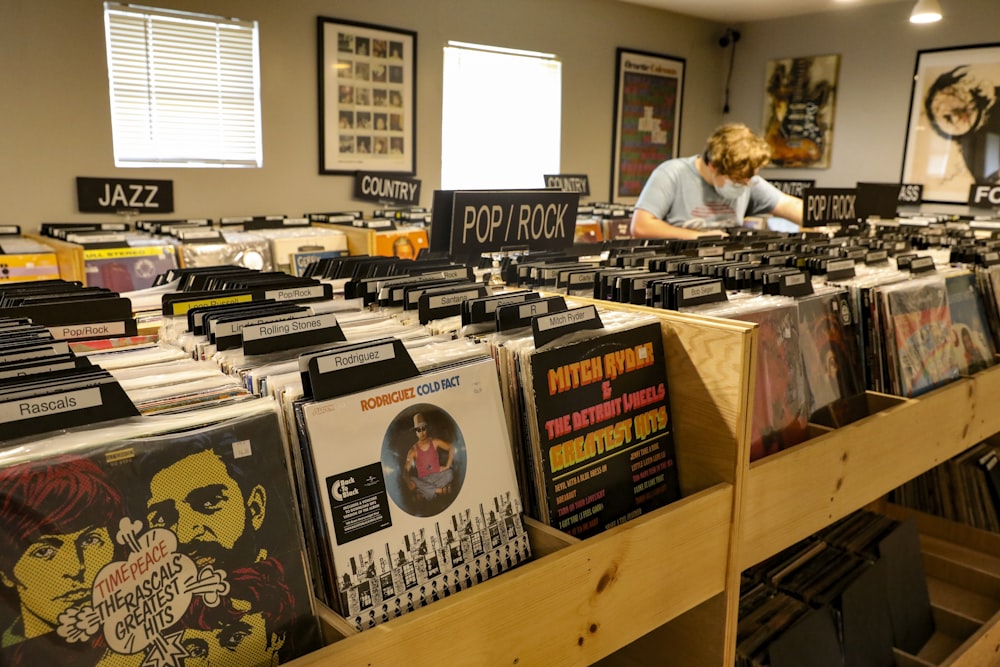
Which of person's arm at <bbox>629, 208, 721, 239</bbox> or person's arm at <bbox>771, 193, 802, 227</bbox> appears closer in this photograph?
person's arm at <bbox>629, 208, 721, 239</bbox>

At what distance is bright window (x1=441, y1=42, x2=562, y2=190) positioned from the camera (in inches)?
213

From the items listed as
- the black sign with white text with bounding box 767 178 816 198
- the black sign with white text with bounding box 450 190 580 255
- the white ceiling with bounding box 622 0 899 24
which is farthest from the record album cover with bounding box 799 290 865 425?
the black sign with white text with bounding box 767 178 816 198

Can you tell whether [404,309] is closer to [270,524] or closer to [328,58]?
[270,524]

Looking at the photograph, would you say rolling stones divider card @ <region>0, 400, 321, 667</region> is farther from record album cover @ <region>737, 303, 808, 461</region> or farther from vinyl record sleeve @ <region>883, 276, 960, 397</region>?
vinyl record sleeve @ <region>883, 276, 960, 397</region>

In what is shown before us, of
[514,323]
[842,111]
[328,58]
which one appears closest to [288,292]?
[514,323]

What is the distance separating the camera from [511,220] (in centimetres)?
174

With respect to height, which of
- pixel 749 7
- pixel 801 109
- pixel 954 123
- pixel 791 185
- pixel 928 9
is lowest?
pixel 791 185

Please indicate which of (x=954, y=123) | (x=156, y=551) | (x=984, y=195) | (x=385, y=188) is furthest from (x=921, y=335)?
(x=954, y=123)

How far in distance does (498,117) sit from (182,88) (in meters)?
2.32

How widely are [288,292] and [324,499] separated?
1.70 feet

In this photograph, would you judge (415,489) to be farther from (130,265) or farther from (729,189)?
(729,189)

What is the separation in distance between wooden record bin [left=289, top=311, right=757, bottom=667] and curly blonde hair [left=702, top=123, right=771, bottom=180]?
213 cm

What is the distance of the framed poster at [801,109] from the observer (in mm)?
6586

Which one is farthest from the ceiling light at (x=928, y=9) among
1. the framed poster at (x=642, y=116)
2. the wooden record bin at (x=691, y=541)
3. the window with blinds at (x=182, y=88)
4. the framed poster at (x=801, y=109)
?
the window with blinds at (x=182, y=88)
